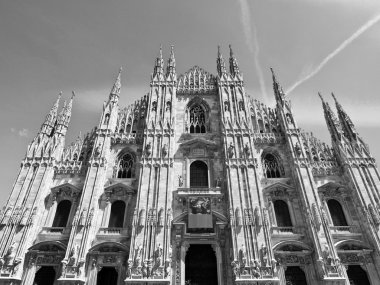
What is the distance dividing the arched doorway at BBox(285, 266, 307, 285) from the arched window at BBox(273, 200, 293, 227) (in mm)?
3219

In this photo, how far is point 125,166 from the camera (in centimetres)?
2538

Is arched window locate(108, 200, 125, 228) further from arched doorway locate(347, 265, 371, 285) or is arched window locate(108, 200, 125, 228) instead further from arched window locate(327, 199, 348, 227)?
arched doorway locate(347, 265, 371, 285)

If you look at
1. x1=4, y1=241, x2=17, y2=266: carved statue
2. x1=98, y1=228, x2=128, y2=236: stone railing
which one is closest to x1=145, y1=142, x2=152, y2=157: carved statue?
x1=98, y1=228, x2=128, y2=236: stone railing

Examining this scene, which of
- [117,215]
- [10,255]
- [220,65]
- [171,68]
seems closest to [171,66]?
[171,68]

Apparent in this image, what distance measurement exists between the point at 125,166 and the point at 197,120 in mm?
8475

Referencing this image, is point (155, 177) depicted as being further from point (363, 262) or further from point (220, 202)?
point (363, 262)

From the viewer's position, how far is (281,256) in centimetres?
1994

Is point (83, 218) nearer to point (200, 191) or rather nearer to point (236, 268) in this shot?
point (200, 191)

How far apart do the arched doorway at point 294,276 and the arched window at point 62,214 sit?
1680 centimetres

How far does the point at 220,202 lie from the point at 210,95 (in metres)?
12.3

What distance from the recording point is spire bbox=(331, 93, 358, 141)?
25.7 metres

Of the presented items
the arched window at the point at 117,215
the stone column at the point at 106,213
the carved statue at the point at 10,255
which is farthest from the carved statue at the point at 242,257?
the carved statue at the point at 10,255

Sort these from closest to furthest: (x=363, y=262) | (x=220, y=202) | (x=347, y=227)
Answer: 1. (x=363, y=262)
2. (x=347, y=227)
3. (x=220, y=202)

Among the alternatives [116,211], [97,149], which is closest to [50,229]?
[116,211]
